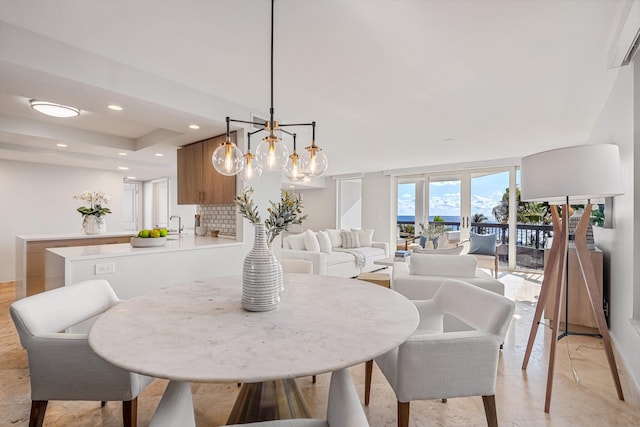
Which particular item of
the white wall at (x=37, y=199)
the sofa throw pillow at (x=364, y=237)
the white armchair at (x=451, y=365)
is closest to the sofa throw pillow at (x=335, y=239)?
the sofa throw pillow at (x=364, y=237)

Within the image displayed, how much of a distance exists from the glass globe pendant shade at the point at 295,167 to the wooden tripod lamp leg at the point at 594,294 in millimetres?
2052

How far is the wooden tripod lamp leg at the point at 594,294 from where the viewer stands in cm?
191

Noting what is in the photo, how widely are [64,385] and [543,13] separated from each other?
3.12 metres

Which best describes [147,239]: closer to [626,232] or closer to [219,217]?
[219,217]

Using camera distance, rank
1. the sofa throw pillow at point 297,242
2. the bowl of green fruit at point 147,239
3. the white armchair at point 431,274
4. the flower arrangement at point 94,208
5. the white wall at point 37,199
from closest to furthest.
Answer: the white armchair at point 431,274 < the bowl of green fruit at point 147,239 < the flower arrangement at point 94,208 < the white wall at point 37,199 < the sofa throw pillow at point 297,242

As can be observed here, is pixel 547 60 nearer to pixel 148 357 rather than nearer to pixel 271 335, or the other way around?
pixel 271 335

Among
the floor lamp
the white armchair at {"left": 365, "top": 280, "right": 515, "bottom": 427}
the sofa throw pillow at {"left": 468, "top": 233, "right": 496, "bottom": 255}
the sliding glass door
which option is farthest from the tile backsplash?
the sliding glass door

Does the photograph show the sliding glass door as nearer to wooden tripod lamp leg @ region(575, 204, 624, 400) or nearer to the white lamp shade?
wooden tripod lamp leg @ region(575, 204, 624, 400)

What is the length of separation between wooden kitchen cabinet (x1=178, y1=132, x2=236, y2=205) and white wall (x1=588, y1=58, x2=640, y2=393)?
3.42 m

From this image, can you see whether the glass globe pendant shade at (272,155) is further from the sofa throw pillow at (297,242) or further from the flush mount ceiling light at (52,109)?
the sofa throw pillow at (297,242)

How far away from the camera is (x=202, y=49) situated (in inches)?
86.6

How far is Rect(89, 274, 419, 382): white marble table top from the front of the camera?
855 millimetres

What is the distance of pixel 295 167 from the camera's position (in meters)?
2.26

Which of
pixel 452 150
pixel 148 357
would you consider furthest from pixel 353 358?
pixel 452 150
